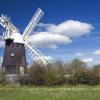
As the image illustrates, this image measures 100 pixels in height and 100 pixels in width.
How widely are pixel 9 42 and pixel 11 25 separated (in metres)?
3.11

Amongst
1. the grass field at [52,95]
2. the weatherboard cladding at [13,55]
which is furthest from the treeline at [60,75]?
the grass field at [52,95]

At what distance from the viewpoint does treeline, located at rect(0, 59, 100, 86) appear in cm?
6012

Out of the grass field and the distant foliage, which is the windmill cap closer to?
the distant foliage

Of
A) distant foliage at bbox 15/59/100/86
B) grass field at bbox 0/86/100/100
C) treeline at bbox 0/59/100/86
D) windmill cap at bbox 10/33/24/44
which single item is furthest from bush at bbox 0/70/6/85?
grass field at bbox 0/86/100/100

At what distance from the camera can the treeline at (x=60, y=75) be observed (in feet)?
197

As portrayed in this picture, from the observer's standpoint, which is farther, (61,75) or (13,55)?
(13,55)

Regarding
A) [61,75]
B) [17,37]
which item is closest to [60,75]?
[61,75]

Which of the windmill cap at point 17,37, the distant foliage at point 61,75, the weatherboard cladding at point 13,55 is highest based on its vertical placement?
the windmill cap at point 17,37

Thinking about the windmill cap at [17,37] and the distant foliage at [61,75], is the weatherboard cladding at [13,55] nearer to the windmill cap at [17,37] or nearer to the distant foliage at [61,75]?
the windmill cap at [17,37]

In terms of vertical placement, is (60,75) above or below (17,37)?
below

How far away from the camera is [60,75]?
60562mm

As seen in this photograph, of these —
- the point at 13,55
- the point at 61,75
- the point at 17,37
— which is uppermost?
the point at 17,37

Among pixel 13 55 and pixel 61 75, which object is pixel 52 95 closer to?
pixel 61 75

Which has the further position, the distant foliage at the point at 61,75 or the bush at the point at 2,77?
the bush at the point at 2,77
